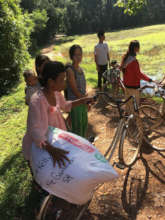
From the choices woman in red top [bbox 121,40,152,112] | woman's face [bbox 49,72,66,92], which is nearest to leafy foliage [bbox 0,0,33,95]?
woman in red top [bbox 121,40,152,112]

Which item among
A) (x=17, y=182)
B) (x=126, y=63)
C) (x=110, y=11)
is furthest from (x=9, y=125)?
(x=110, y=11)

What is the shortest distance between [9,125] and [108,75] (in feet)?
10.6

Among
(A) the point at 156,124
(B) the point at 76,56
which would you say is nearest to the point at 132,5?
(A) the point at 156,124

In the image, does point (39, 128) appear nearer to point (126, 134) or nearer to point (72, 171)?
point (72, 171)

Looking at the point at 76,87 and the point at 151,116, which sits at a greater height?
the point at 76,87

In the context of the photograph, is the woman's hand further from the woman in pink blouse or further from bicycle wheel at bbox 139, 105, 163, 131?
bicycle wheel at bbox 139, 105, 163, 131

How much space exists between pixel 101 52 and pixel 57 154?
5426 mm

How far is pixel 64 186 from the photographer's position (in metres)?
1.76

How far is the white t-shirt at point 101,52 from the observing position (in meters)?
6.60

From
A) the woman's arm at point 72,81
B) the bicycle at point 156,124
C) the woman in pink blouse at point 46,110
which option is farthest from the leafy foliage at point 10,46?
the woman in pink blouse at point 46,110

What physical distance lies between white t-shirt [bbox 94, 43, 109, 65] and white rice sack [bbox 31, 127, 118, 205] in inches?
206

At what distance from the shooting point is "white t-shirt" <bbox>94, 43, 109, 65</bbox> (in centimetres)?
660

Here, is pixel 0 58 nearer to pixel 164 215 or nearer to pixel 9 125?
pixel 9 125

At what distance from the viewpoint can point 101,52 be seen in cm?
665
